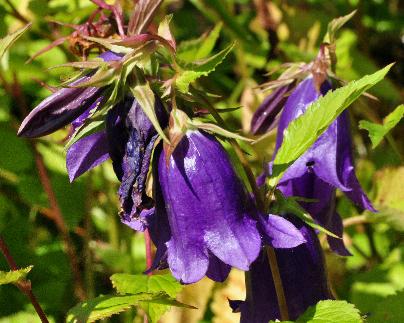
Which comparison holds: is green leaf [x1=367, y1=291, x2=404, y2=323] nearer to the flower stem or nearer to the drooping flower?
the flower stem

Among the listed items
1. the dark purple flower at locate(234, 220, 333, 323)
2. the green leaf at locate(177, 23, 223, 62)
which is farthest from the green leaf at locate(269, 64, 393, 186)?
the green leaf at locate(177, 23, 223, 62)

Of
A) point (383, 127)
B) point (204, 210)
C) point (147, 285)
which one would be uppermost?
point (204, 210)

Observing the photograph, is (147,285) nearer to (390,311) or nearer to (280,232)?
(280,232)

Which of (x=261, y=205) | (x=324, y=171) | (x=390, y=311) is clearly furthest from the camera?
(x=390, y=311)

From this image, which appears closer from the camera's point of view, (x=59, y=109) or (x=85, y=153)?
(x=59, y=109)

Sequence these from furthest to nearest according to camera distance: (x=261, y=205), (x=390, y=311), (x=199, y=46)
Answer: (x=199, y=46) < (x=390, y=311) < (x=261, y=205)

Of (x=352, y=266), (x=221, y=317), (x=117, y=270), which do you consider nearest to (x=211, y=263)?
(x=221, y=317)

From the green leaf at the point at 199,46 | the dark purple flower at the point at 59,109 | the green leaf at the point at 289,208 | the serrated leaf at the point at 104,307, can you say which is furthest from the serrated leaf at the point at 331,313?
the green leaf at the point at 199,46

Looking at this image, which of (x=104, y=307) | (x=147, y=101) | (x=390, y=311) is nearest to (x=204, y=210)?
(x=147, y=101)
